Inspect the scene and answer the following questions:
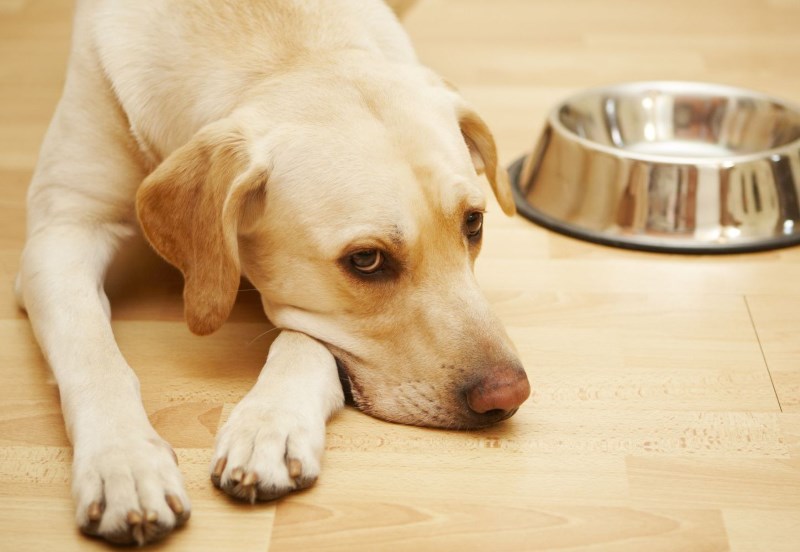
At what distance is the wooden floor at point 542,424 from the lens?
163 centimetres

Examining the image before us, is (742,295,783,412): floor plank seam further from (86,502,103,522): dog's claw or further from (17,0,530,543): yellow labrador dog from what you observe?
(86,502,103,522): dog's claw

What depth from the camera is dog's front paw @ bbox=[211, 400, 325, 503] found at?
164cm

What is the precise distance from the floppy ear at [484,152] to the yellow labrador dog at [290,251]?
50 mm

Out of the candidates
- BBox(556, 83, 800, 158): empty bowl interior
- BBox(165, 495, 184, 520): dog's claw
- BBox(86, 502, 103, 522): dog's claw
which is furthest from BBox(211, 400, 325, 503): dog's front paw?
BBox(556, 83, 800, 158): empty bowl interior

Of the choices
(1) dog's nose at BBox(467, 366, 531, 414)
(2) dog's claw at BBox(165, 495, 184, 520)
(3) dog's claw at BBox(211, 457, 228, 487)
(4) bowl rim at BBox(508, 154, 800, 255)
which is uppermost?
(1) dog's nose at BBox(467, 366, 531, 414)

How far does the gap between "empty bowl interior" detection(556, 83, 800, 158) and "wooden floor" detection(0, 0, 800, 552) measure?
29 cm

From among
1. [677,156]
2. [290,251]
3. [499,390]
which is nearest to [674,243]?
[677,156]

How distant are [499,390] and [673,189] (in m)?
1.12

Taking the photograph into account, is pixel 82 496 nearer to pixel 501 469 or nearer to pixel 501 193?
pixel 501 469

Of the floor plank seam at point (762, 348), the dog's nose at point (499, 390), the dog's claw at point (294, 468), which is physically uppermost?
the dog's nose at point (499, 390)

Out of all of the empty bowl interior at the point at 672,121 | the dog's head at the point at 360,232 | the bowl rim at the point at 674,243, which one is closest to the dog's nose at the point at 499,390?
the dog's head at the point at 360,232

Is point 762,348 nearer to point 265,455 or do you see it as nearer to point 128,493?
point 265,455

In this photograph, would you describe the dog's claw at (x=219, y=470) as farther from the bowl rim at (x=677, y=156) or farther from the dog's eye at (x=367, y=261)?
the bowl rim at (x=677, y=156)

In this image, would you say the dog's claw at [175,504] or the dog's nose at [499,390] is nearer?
the dog's claw at [175,504]
